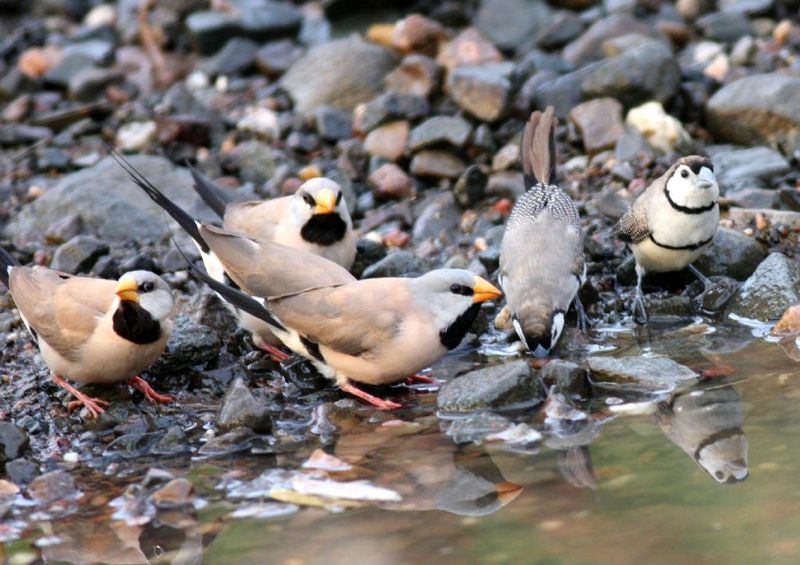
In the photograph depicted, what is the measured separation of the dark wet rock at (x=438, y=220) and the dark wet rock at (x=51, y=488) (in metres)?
3.88

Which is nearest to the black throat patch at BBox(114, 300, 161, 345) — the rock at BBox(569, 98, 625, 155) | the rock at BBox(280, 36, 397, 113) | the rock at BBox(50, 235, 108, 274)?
the rock at BBox(50, 235, 108, 274)

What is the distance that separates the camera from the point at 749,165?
8844 millimetres

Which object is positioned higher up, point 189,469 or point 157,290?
point 157,290

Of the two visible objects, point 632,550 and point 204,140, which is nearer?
point 632,550

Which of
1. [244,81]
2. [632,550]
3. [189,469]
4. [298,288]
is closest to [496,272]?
[298,288]

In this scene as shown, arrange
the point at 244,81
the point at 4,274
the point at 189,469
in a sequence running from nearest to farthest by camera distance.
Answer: the point at 189,469 < the point at 4,274 < the point at 244,81

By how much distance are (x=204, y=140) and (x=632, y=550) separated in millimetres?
7390

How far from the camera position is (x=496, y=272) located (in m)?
7.86

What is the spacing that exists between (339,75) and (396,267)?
156 inches

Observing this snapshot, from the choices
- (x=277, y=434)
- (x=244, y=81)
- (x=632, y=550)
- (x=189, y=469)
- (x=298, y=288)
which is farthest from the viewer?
(x=244, y=81)

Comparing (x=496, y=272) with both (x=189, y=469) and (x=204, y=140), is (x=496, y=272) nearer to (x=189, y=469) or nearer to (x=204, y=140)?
(x=189, y=469)

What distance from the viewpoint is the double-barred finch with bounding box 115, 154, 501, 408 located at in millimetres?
6289

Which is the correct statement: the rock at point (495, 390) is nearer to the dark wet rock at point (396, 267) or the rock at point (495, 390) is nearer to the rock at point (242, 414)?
the rock at point (242, 414)

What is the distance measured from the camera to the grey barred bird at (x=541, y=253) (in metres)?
6.88
